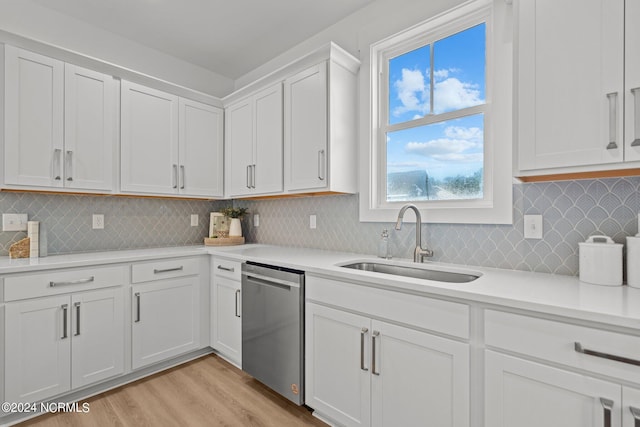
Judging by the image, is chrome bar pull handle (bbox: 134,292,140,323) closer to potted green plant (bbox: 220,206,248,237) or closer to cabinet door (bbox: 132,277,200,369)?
cabinet door (bbox: 132,277,200,369)

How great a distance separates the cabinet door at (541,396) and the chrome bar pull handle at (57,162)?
285 cm

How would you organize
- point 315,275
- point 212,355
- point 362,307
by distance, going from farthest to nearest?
1. point 212,355
2. point 315,275
3. point 362,307

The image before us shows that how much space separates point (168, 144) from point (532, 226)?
2.86 m

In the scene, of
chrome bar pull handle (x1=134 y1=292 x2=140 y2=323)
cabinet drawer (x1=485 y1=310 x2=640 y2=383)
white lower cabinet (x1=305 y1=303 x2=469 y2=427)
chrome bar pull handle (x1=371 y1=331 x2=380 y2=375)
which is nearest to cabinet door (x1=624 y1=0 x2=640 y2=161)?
cabinet drawer (x1=485 y1=310 x2=640 y2=383)

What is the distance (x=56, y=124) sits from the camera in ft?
7.30

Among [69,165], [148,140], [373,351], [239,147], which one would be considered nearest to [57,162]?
[69,165]

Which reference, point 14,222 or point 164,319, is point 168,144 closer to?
point 14,222

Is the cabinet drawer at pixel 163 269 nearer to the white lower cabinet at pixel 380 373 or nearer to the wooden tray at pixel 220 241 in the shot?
the wooden tray at pixel 220 241

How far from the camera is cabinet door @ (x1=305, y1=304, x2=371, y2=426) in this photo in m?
1.61

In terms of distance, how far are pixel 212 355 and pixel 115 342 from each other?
2.68 ft

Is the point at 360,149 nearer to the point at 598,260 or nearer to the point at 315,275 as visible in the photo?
the point at 315,275

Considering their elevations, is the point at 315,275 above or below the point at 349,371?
above

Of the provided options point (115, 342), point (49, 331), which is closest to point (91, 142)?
point (49, 331)

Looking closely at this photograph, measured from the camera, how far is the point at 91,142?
240 cm
